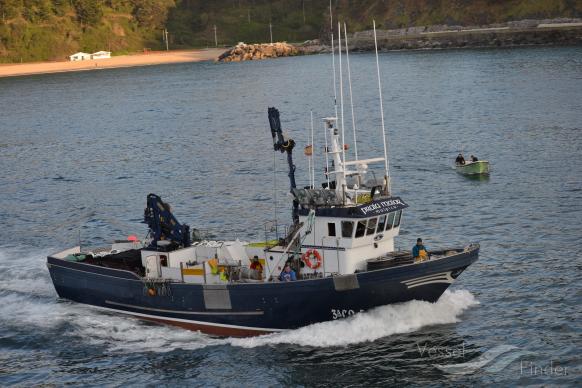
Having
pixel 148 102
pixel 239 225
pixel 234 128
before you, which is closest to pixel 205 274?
pixel 239 225

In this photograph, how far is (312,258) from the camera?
4334 cm

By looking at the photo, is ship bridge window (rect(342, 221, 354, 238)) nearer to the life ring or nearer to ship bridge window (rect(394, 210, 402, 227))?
the life ring

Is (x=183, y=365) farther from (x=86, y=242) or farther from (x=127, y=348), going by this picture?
(x=86, y=242)

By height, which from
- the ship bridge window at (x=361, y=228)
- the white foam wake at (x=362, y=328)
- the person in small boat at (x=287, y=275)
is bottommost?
the white foam wake at (x=362, y=328)

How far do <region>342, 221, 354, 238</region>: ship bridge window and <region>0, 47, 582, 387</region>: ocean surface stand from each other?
11.8 ft

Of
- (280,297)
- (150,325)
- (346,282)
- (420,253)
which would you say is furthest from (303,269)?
(150,325)

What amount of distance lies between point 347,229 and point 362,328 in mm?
4170

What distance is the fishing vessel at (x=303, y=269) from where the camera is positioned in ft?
139

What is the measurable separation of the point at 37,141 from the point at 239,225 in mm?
62357

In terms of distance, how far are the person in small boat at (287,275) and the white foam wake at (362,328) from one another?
7.06ft

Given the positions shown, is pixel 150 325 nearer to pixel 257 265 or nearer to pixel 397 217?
pixel 257 265

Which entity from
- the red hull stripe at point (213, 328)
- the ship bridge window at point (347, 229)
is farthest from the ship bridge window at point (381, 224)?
the red hull stripe at point (213, 328)

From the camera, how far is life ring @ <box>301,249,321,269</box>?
4316cm

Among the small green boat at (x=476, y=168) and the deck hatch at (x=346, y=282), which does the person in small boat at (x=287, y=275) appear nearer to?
the deck hatch at (x=346, y=282)
